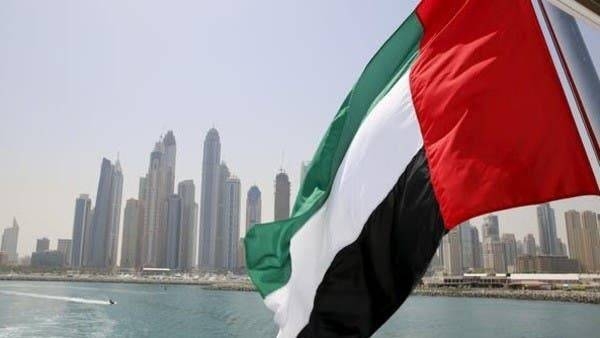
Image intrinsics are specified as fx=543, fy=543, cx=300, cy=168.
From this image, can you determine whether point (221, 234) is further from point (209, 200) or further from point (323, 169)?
point (323, 169)

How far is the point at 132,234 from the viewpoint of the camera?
152m

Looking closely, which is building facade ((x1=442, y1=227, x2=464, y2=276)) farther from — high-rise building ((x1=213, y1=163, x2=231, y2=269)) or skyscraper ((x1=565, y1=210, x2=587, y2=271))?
high-rise building ((x1=213, y1=163, x2=231, y2=269))

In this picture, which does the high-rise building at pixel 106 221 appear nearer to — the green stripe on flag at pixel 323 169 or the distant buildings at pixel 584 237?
the distant buildings at pixel 584 237

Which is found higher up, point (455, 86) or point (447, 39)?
point (447, 39)

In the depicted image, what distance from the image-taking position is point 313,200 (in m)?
3.09

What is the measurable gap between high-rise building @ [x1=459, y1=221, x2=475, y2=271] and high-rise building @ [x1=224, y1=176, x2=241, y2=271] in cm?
6322

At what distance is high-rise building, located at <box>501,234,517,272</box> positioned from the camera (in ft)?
385

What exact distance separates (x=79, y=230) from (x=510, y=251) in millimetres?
117385

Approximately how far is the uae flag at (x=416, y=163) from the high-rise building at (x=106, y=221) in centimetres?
16144

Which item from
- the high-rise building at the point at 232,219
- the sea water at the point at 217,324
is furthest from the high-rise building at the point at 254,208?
the sea water at the point at 217,324

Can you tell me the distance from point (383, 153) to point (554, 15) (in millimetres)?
1071

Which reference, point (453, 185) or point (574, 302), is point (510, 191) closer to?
point (453, 185)

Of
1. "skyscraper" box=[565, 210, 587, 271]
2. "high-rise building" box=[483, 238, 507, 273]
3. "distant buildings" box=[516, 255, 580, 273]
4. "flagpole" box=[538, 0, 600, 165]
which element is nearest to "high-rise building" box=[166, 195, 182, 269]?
"high-rise building" box=[483, 238, 507, 273]

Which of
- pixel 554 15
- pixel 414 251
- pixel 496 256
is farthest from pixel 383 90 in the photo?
pixel 496 256
